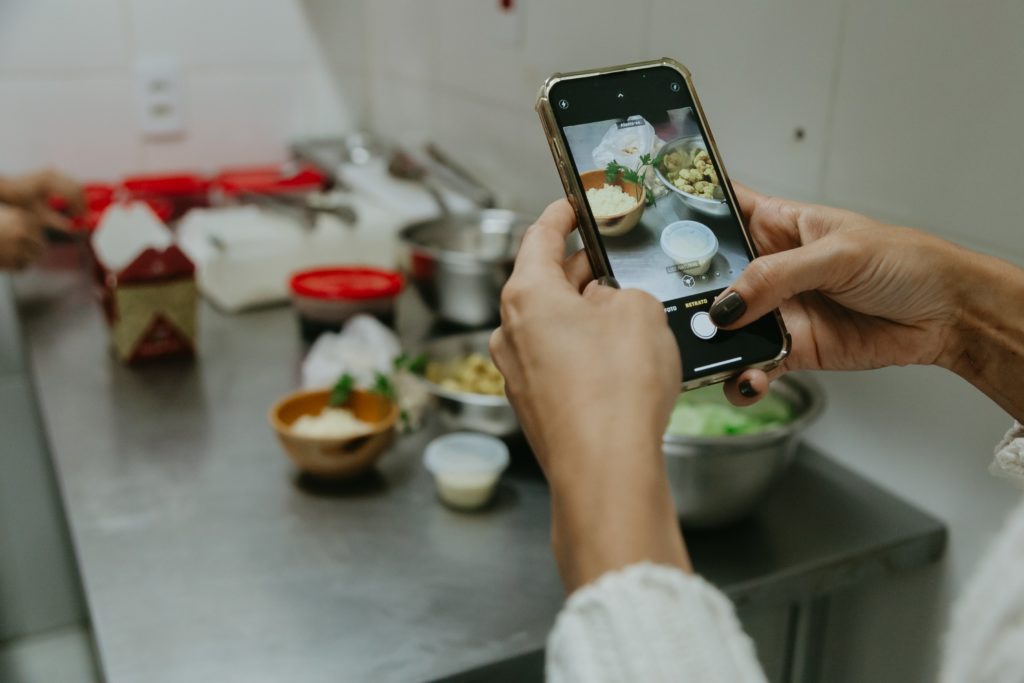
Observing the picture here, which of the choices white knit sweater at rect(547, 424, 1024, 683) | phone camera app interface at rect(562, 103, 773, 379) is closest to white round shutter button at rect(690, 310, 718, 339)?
phone camera app interface at rect(562, 103, 773, 379)

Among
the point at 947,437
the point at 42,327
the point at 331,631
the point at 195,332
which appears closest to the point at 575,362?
the point at 331,631

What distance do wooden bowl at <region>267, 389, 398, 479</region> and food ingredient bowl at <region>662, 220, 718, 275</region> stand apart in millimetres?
421

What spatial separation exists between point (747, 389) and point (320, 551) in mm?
434

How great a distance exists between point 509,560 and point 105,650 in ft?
1.08

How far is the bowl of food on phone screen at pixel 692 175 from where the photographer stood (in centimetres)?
68

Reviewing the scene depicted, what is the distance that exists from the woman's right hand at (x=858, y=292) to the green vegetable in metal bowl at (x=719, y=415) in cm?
19

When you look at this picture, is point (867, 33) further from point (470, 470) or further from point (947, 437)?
point (470, 470)

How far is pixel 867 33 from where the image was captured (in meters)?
0.90

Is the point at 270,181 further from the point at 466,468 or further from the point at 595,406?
the point at 595,406

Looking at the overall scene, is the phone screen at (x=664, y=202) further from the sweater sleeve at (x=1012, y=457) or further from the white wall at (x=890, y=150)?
the white wall at (x=890, y=150)

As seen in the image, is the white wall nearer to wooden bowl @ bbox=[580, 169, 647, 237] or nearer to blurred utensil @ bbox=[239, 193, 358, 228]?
wooden bowl @ bbox=[580, 169, 647, 237]

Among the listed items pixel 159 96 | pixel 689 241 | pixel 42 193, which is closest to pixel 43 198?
pixel 42 193

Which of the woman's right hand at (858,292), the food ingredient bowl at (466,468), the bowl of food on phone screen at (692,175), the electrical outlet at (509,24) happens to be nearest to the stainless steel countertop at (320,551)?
the food ingredient bowl at (466,468)

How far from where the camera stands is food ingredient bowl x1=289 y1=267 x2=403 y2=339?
4.37ft
